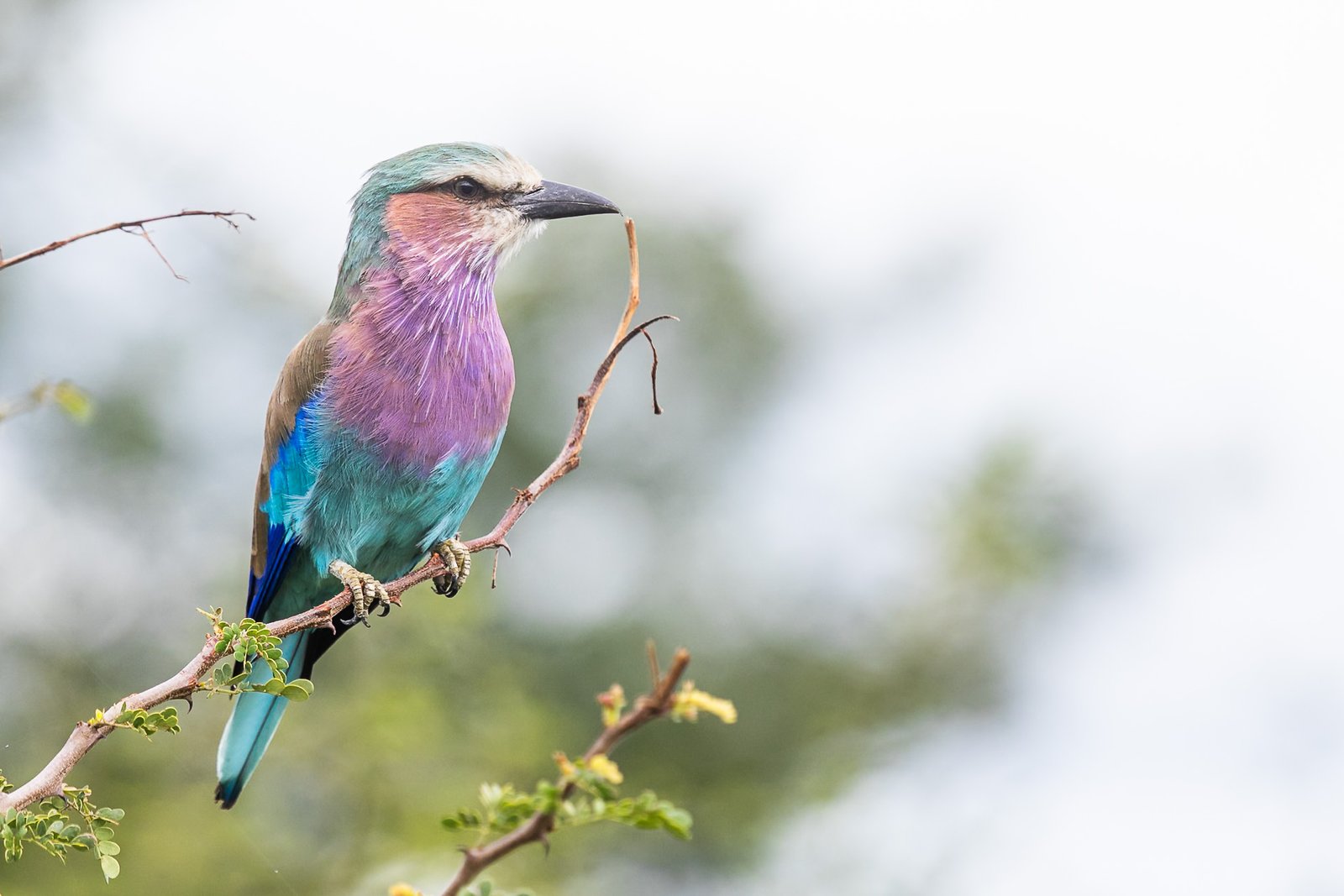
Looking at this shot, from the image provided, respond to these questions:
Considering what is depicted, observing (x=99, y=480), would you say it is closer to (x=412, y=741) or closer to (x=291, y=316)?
(x=291, y=316)

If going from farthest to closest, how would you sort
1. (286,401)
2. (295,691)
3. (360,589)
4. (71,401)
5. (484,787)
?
1. (286,401)
2. (360,589)
3. (295,691)
4. (71,401)
5. (484,787)

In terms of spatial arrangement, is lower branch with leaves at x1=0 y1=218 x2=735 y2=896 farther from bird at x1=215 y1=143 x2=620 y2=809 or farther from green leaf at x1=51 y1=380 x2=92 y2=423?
bird at x1=215 y1=143 x2=620 y2=809

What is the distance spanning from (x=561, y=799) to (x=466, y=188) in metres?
2.41

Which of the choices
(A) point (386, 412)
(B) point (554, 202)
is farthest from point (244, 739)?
(B) point (554, 202)

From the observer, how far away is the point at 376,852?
23.8ft

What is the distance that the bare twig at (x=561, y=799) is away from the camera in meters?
1.45

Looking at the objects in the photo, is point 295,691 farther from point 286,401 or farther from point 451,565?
point 286,401

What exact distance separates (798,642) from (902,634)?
1021 mm

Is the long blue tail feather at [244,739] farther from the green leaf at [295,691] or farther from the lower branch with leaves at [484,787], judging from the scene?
the green leaf at [295,691]

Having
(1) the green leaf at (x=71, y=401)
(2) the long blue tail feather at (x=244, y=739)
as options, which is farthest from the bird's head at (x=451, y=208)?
(1) the green leaf at (x=71, y=401)

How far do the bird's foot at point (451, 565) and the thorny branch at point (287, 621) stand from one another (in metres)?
0.60

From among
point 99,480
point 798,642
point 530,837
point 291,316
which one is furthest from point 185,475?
point 530,837

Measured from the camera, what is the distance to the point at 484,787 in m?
1.82

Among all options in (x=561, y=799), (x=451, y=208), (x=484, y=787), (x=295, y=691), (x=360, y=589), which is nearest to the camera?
(x=561, y=799)
